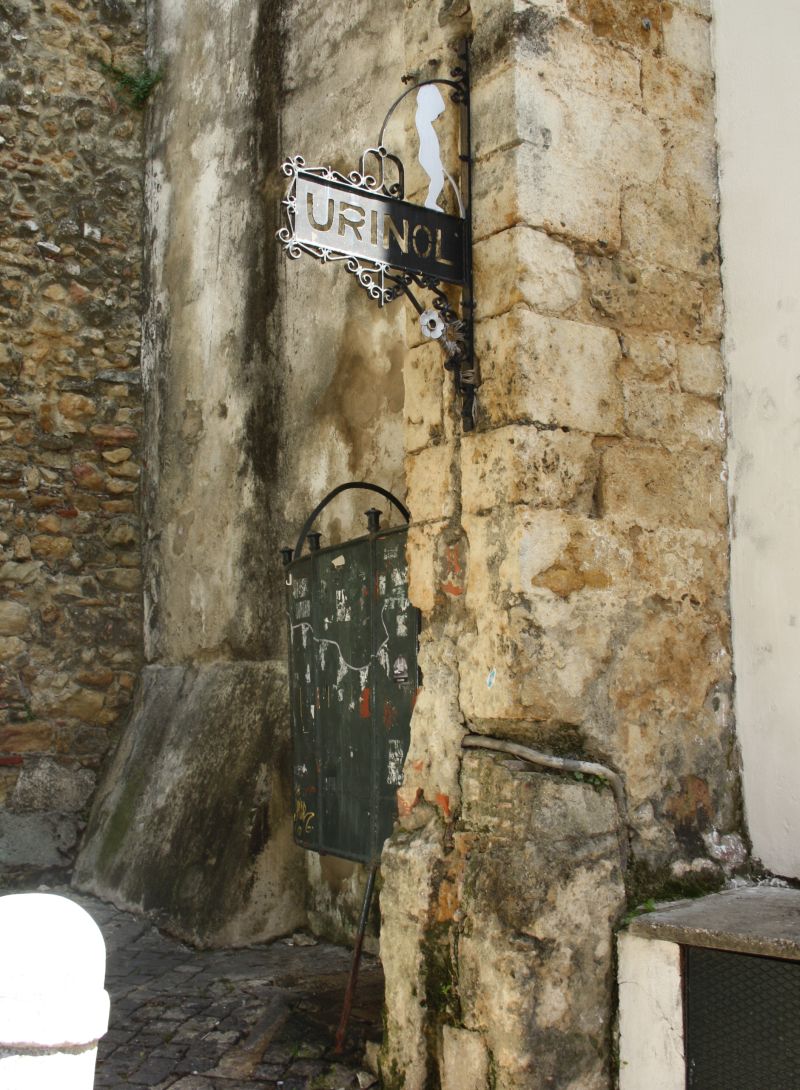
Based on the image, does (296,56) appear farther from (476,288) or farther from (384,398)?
(476,288)

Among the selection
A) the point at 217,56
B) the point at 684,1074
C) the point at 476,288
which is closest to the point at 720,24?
the point at 476,288

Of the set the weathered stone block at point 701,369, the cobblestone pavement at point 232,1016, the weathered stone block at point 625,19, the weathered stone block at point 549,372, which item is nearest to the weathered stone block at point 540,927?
the cobblestone pavement at point 232,1016

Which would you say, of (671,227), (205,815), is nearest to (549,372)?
(671,227)

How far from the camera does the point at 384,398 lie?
5195 mm

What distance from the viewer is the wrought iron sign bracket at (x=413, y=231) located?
3176 millimetres

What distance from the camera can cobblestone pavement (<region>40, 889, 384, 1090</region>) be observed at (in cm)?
365

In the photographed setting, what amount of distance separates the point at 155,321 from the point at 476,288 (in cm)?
408

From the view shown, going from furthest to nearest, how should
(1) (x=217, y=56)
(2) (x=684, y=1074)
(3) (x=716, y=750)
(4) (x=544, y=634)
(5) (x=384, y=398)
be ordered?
(1) (x=217, y=56)
(5) (x=384, y=398)
(3) (x=716, y=750)
(4) (x=544, y=634)
(2) (x=684, y=1074)

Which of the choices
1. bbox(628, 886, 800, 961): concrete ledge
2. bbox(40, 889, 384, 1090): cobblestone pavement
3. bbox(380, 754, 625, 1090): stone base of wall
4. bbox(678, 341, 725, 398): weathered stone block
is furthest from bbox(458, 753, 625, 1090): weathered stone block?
bbox(678, 341, 725, 398): weathered stone block

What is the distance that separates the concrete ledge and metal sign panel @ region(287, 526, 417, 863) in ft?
3.72

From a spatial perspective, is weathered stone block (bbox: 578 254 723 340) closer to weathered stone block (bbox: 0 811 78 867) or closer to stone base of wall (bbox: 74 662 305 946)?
stone base of wall (bbox: 74 662 305 946)

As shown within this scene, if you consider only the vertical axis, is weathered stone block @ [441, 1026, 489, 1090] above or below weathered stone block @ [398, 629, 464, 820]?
below

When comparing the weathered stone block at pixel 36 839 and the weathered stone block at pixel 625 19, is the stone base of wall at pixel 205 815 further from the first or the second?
the weathered stone block at pixel 625 19

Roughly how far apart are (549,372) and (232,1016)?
2.48 m
